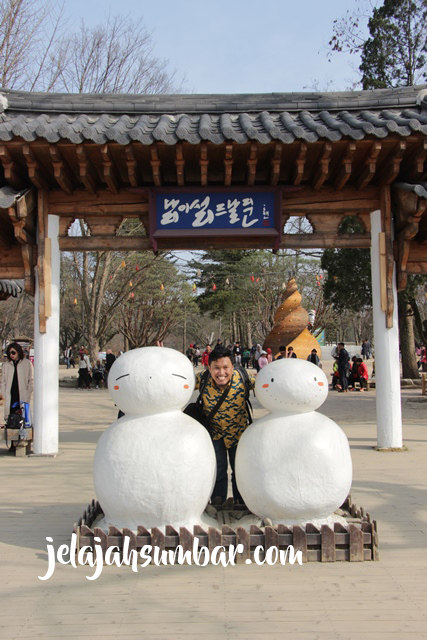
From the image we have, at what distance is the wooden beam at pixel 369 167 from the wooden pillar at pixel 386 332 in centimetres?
33

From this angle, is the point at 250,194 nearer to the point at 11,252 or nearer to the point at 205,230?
the point at 205,230

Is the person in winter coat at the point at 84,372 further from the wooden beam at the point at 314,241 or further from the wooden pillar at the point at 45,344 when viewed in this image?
the wooden beam at the point at 314,241

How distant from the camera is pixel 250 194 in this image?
24.5 ft

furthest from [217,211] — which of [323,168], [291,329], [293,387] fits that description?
[291,329]

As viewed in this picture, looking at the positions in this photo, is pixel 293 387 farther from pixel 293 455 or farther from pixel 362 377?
pixel 362 377

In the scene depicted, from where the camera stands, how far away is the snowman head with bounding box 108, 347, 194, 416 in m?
3.96

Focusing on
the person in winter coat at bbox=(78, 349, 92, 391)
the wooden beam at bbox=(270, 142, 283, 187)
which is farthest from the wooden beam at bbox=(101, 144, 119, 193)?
the person in winter coat at bbox=(78, 349, 92, 391)

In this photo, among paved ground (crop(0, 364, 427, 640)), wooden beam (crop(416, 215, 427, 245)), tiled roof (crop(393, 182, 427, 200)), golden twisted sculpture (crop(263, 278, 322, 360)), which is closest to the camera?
paved ground (crop(0, 364, 427, 640))

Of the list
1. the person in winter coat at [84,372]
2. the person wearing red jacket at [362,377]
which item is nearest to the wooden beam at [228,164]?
the person wearing red jacket at [362,377]

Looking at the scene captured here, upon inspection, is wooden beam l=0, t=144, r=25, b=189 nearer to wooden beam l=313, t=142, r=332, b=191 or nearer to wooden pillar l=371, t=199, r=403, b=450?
wooden beam l=313, t=142, r=332, b=191

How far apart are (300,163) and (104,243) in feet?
8.90

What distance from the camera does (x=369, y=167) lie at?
704 centimetres

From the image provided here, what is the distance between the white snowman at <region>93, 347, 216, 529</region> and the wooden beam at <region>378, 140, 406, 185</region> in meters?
4.16

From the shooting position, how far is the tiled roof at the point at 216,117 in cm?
654
